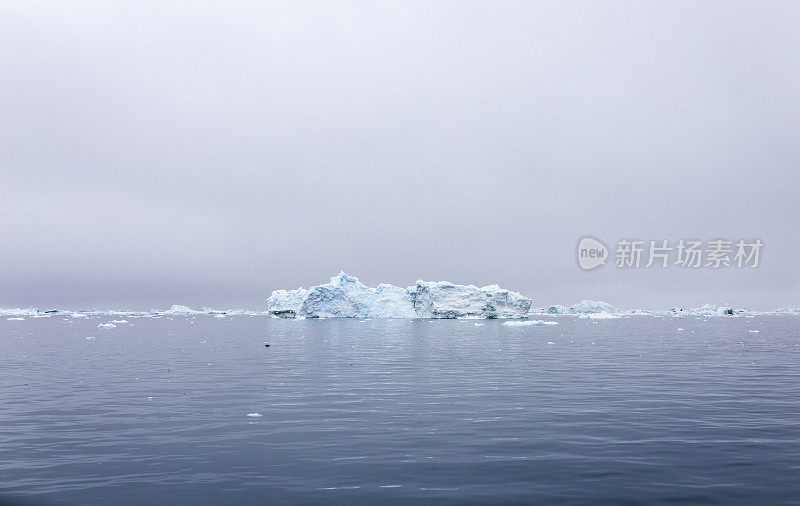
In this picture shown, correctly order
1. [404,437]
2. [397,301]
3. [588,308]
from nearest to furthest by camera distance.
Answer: [404,437] → [397,301] → [588,308]

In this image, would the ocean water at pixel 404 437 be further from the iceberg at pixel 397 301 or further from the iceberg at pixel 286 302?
the iceberg at pixel 286 302

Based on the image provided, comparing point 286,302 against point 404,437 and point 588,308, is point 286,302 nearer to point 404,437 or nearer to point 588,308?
point 588,308

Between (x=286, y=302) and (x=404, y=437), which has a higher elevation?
(x=286, y=302)

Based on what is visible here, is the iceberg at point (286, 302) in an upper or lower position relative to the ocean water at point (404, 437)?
upper

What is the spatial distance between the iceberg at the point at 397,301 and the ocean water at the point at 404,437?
77.7 meters

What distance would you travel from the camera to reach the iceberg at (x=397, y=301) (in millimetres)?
100750

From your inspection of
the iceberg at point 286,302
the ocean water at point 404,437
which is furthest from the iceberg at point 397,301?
the ocean water at point 404,437

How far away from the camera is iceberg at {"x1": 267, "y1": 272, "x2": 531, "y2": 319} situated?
101 metres

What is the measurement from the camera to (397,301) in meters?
114

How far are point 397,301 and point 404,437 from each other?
103 m

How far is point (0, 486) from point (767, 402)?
1823cm

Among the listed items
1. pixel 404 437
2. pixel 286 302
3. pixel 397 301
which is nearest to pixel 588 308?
pixel 397 301

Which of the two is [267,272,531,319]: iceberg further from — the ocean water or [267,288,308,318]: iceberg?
the ocean water

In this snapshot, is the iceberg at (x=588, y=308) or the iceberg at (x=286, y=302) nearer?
the iceberg at (x=286, y=302)
